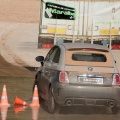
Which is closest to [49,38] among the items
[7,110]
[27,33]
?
[27,33]

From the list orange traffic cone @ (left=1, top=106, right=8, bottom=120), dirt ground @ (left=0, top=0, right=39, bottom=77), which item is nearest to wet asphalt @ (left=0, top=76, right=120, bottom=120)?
orange traffic cone @ (left=1, top=106, right=8, bottom=120)

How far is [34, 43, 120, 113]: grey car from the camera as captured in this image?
11492mm

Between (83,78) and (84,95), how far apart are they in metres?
0.41

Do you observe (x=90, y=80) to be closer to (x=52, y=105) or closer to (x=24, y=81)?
(x=52, y=105)

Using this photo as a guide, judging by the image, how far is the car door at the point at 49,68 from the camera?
12188 millimetres

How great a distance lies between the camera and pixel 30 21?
2700 cm

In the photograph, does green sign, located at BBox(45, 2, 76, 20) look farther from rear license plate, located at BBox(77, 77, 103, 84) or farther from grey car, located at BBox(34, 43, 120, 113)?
rear license plate, located at BBox(77, 77, 103, 84)

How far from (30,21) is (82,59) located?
49.8ft

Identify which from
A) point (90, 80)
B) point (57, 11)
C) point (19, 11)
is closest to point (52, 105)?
point (90, 80)

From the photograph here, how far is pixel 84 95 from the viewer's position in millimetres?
11461

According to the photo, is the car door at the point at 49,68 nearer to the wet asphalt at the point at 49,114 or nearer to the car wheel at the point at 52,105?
the car wheel at the point at 52,105

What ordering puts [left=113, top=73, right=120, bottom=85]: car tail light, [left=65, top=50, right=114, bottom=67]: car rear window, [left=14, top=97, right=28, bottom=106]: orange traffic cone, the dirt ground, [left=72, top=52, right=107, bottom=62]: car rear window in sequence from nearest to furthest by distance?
[left=113, top=73, right=120, bottom=85]: car tail light < [left=65, top=50, right=114, bottom=67]: car rear window < [left=72, top=52, right=107, bottom=62]: car rear window < [left=14, top=97, right=28, bottom=106]: orange traffic cone < the dirt ground

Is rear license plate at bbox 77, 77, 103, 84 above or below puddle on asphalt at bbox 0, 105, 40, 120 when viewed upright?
above

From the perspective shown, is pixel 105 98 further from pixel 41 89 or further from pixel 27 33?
pixel 27 33
